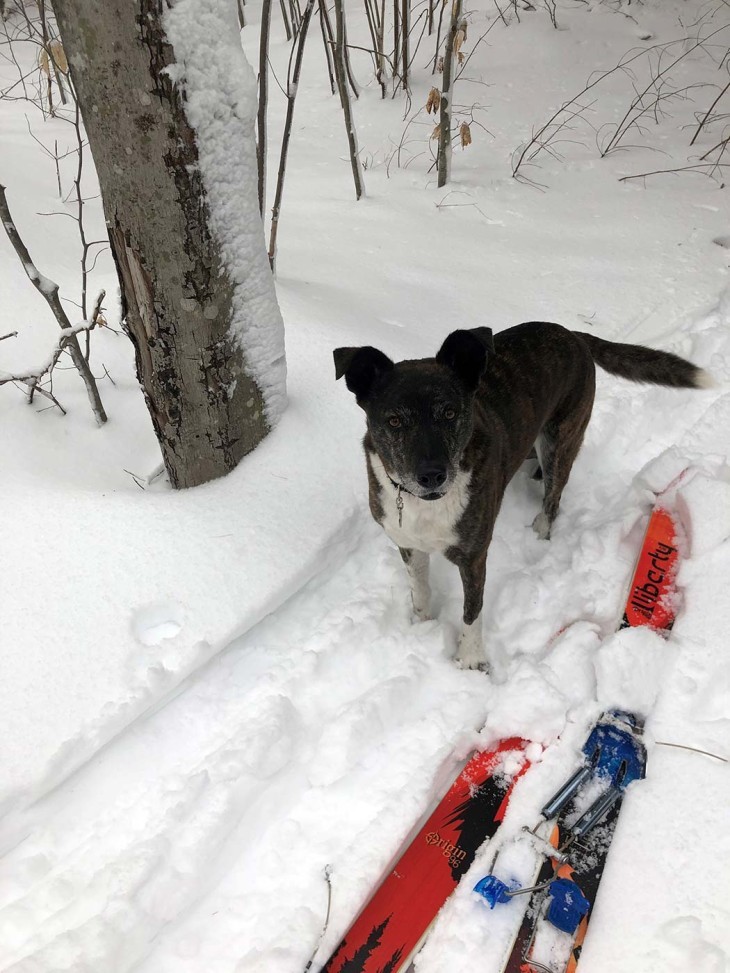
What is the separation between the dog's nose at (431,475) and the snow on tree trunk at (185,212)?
43.2 inches

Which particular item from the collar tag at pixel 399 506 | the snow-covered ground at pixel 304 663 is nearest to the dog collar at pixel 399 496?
the collar tag at pixel 399 506

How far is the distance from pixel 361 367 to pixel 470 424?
1.34 feet

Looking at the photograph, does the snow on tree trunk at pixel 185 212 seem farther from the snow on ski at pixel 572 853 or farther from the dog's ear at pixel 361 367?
the snow on ski at pixel 572 853

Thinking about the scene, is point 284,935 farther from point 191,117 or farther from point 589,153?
point 589,153

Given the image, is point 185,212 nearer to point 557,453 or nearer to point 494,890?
point 557,453

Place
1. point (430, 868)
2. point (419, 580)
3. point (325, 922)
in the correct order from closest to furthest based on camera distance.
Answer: point (325, 922)
point (430, 868)
point (419, 580)

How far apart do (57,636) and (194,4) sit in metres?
2.10

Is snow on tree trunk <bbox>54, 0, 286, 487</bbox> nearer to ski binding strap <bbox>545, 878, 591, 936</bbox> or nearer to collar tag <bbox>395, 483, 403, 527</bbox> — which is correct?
collar tag <bbox>395, 483, 403, 527</bbox>

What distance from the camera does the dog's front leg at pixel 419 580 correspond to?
2.38 m

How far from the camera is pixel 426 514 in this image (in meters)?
2.08

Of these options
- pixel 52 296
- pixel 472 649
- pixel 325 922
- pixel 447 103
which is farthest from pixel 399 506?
pixel 447 103

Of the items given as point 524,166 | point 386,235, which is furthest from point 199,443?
point 524,166

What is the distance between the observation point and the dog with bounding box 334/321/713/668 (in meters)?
1.93

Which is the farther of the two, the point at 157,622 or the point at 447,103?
the point at 447,103
